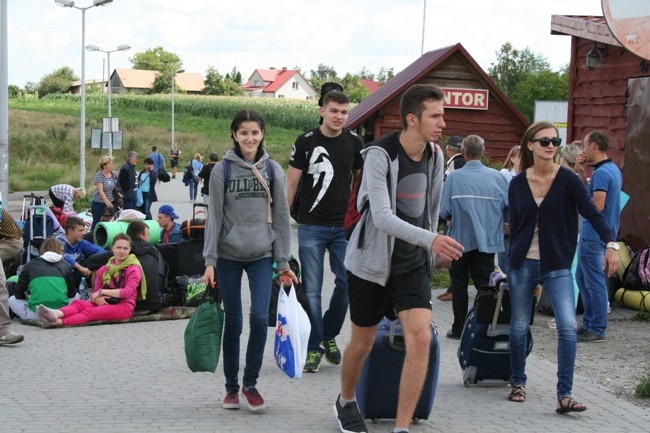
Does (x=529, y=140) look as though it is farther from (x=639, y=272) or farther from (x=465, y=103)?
(x=465, y=103)

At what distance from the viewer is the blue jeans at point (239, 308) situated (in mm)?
6664

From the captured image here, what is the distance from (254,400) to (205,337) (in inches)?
19.4

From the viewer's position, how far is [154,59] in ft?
620

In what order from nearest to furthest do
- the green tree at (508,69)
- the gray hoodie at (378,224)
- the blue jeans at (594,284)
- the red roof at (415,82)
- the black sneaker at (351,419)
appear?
1. the gray hoodie at (378,224)
2. the black sneaker at (351,419)
3. the blue jeans at (594,284)
4. the red roof at (415,82)
5. the green tree at (508,69)

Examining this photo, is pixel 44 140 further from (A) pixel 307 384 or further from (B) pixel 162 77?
(B) pixel 162 77

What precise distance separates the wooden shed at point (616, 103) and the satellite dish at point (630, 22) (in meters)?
1.72

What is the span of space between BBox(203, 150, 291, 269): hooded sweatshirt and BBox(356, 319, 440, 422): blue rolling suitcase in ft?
2.83

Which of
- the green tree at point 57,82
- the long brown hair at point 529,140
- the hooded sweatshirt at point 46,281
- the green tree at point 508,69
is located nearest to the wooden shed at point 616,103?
the long brown hair at point 529,140

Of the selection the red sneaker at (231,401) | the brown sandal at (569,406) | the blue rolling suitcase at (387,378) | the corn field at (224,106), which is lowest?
the red sneaker at (231,401)

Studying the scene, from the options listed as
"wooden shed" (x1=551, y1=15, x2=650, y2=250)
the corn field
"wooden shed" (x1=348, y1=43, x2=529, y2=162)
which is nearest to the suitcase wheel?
"wooden shed" (x1=551, y1=15, x2=650, y2=250)

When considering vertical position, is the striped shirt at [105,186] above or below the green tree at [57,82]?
below

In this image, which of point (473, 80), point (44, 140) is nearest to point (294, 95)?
point (44, 140)

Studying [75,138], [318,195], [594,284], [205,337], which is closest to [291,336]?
[205,337]

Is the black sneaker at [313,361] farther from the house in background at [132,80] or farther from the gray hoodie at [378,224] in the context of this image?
the house in background at [132,80]
